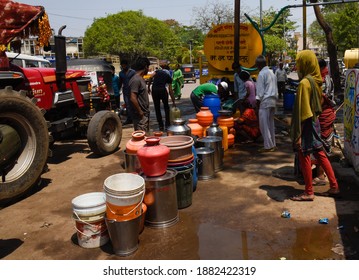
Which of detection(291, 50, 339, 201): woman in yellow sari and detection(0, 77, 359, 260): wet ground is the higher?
detection(291, 50, 339, 201): woman in yellow sari

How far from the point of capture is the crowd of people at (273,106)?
462 cm

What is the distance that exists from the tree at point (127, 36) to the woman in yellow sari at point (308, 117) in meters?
46.9

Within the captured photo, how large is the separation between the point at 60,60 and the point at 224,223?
440 cm

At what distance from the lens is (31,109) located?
5.35 m

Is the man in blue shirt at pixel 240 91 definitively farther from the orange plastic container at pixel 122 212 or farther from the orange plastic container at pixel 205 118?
the orange plastic container at pixel 122 212

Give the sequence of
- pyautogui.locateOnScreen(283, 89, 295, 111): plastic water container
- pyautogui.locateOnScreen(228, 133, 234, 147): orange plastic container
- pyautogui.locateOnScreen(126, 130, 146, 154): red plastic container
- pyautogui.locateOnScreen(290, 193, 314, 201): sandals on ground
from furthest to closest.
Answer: pyautogui.locateOnScreen(283, 89, 295, 111): plastic water container, pyautogui.locateOnScreen(228, 133, 234, 147): orange plastic container, pyautogui.locateOnScreen(126, 130, 146, 154): red plastic container, pyautogui.locateOnScreen(290, 193, 314, 201): sandals on ground

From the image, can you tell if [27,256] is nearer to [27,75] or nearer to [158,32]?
[27,75]

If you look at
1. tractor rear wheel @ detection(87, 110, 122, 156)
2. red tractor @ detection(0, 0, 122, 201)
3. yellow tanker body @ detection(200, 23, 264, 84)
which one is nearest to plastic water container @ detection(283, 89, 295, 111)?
yellow tanker body @ detection(200, 23, 264, 84)

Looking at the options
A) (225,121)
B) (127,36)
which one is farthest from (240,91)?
(127,36)

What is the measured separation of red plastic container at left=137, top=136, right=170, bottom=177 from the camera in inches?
163

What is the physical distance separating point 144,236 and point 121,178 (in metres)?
0.71

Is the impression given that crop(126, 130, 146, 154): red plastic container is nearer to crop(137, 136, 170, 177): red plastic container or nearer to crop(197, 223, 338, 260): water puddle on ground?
crop(137, 136, 170, 177): red plastic container

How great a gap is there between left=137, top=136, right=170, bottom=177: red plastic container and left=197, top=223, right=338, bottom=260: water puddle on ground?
855 millimetres

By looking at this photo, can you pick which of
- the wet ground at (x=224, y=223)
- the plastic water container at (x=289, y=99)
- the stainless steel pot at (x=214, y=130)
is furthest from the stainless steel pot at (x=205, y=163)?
the plastic water container at (x=289, y=99)
